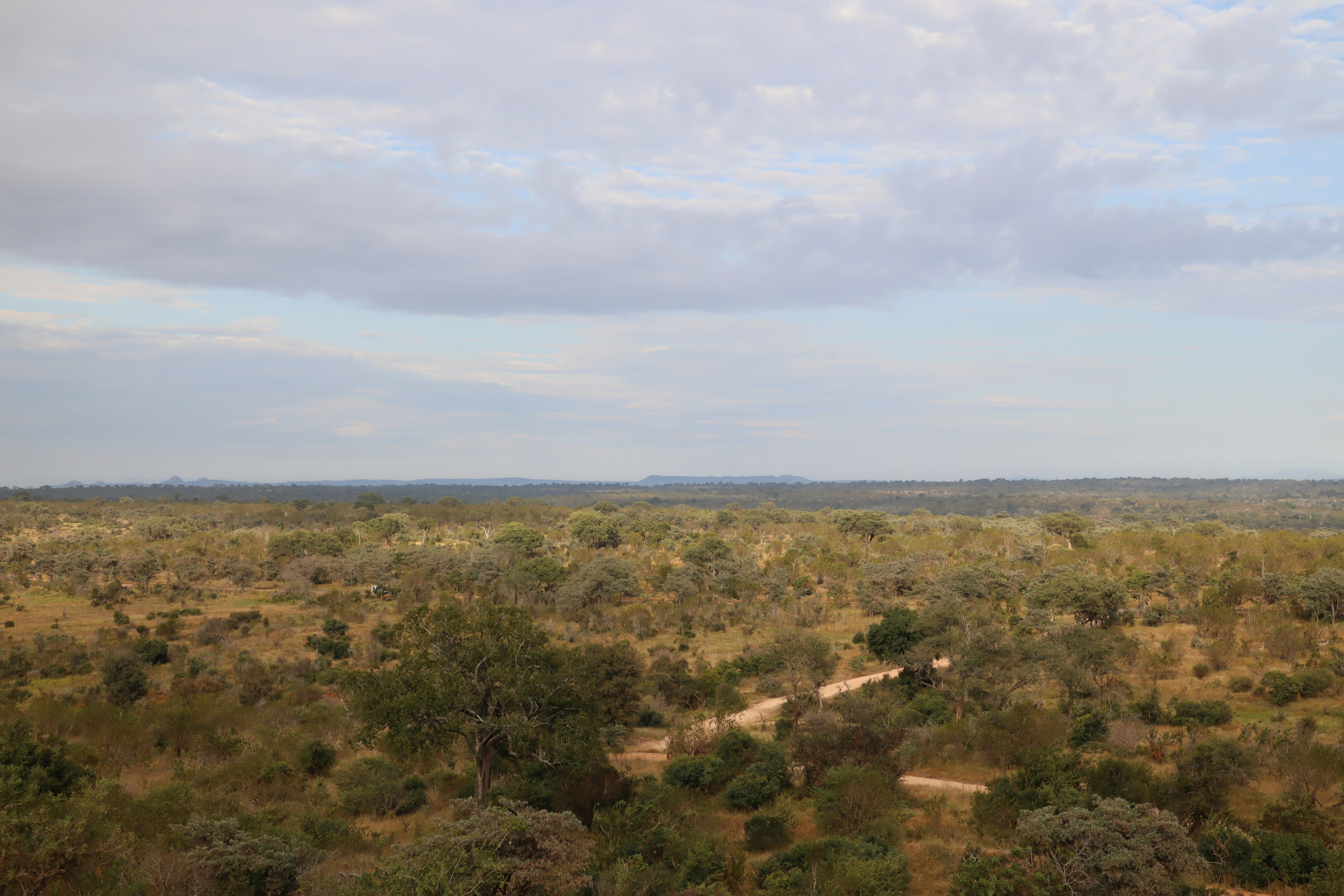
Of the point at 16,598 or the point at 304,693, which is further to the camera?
the point at 16,598

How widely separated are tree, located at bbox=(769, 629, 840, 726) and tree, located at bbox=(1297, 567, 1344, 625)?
2786cm

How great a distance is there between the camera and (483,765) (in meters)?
19.2

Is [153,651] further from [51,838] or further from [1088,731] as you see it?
[1088,731]

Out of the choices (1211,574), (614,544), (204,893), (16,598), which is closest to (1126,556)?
(1211,574)

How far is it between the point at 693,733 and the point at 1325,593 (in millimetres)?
37645

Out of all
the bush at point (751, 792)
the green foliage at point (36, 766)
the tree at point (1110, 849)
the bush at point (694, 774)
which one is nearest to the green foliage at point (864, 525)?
the bush at point (694, 774)

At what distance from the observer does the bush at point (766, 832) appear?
62.8 feet

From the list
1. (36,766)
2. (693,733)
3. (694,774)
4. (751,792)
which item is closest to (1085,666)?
(693,733)

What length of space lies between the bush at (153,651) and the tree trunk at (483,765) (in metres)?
28.2

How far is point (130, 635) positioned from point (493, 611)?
36909 mm

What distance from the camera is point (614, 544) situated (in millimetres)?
89000

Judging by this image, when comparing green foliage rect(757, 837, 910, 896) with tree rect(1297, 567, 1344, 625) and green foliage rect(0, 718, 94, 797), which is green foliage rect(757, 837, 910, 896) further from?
tree rect(1297, 567, 1344, 625)

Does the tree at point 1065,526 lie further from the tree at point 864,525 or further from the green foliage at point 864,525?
the tree at point 864,525

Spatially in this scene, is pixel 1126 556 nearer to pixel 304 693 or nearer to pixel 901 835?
pixel 901 835
